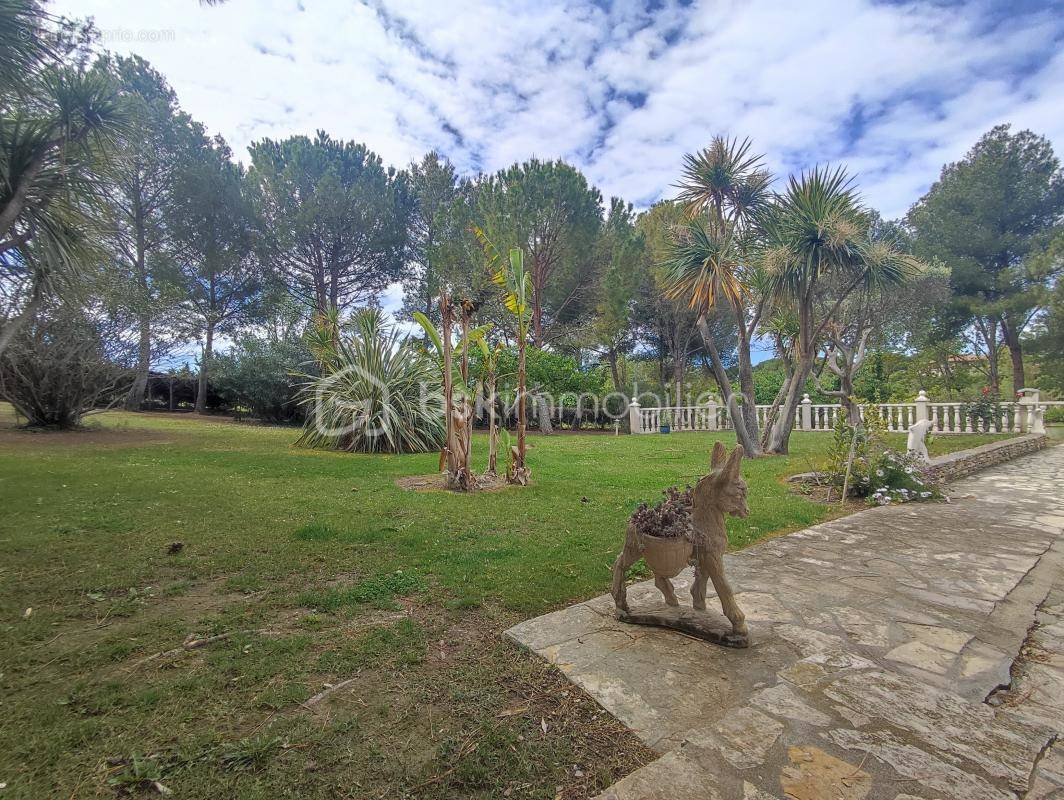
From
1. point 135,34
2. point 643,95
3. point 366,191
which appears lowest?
point 135,34

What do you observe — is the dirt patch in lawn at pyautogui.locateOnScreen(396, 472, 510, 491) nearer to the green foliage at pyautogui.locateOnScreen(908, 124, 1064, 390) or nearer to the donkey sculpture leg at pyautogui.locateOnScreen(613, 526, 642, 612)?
the donkey sculpture leg at pyautogui.locateOnScreen(613, 526, 642, 612)

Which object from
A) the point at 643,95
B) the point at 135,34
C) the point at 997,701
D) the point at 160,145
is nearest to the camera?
the point at 997,701

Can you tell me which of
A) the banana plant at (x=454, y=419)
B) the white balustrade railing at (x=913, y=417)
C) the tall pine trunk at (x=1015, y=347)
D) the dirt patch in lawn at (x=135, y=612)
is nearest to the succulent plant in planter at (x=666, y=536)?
the dirt patch in lawn at (x=135, y=612)

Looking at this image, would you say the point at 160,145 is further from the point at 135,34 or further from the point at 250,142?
the point at 135,34

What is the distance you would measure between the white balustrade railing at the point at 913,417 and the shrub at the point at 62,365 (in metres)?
13.0

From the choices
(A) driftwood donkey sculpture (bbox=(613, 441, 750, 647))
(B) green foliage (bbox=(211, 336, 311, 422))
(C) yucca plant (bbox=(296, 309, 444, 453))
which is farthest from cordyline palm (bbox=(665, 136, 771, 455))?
(B) green foliage (bbox=(211, 336, 311, 422))

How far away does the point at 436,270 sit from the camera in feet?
55.5

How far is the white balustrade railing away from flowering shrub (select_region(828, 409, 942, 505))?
3723 millimetres

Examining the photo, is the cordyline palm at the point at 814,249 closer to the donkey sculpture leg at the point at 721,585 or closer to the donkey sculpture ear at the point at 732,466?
the donkey sculpture ear at the point at 732,466

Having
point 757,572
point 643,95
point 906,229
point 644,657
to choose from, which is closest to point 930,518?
point 757,572

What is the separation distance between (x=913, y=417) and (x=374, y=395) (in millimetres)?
13151

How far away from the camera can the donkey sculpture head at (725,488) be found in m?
2.04

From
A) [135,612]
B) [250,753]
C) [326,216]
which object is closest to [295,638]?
[250,753]

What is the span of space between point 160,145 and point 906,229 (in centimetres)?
2864
